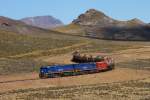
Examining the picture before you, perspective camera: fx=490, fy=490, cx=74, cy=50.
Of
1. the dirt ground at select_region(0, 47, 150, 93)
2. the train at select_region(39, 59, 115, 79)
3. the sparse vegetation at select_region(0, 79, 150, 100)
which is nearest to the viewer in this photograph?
the sparse vegetation at select_region(0, 79, 150, 100)

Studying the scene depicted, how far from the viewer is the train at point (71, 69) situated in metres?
63.2

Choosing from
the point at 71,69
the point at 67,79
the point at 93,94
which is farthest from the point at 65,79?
the point at 93,94

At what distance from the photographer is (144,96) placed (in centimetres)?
4228

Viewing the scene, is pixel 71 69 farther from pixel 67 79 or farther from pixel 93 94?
pixel 93 94

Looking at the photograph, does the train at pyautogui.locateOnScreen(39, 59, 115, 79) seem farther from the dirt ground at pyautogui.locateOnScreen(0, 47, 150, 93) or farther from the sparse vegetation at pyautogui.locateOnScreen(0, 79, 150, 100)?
the sparse vegetation at pyautogui.locateOnScreen(0, 79, 150, 100)

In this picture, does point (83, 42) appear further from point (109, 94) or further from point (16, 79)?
point (109, 94)

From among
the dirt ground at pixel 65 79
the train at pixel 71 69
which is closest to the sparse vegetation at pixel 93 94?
the dirt ground at pixel 65 79

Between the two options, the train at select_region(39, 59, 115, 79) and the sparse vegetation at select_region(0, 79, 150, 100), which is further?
the train at select_region(39, 59, 115, 79)

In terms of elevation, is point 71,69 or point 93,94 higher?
point 71,69

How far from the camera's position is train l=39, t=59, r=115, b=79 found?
6325 cm

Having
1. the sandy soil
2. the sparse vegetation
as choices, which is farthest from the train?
the sparse vegetation

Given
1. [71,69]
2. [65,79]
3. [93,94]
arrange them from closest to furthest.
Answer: [93,94] → [65,79] → [71,69]

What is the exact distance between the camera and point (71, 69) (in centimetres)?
6538

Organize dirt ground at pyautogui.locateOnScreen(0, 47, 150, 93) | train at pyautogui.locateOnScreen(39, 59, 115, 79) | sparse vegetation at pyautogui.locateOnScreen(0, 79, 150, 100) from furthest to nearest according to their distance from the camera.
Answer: train at pyautogui.locateOnScreen(39, 59, 115, 79), dirt ground at pyautogui.locateOnScreen(0, 47, 150, 93), sparse vegetation at pyautogui.locateOnScreen(0, 79, 150, 100)
